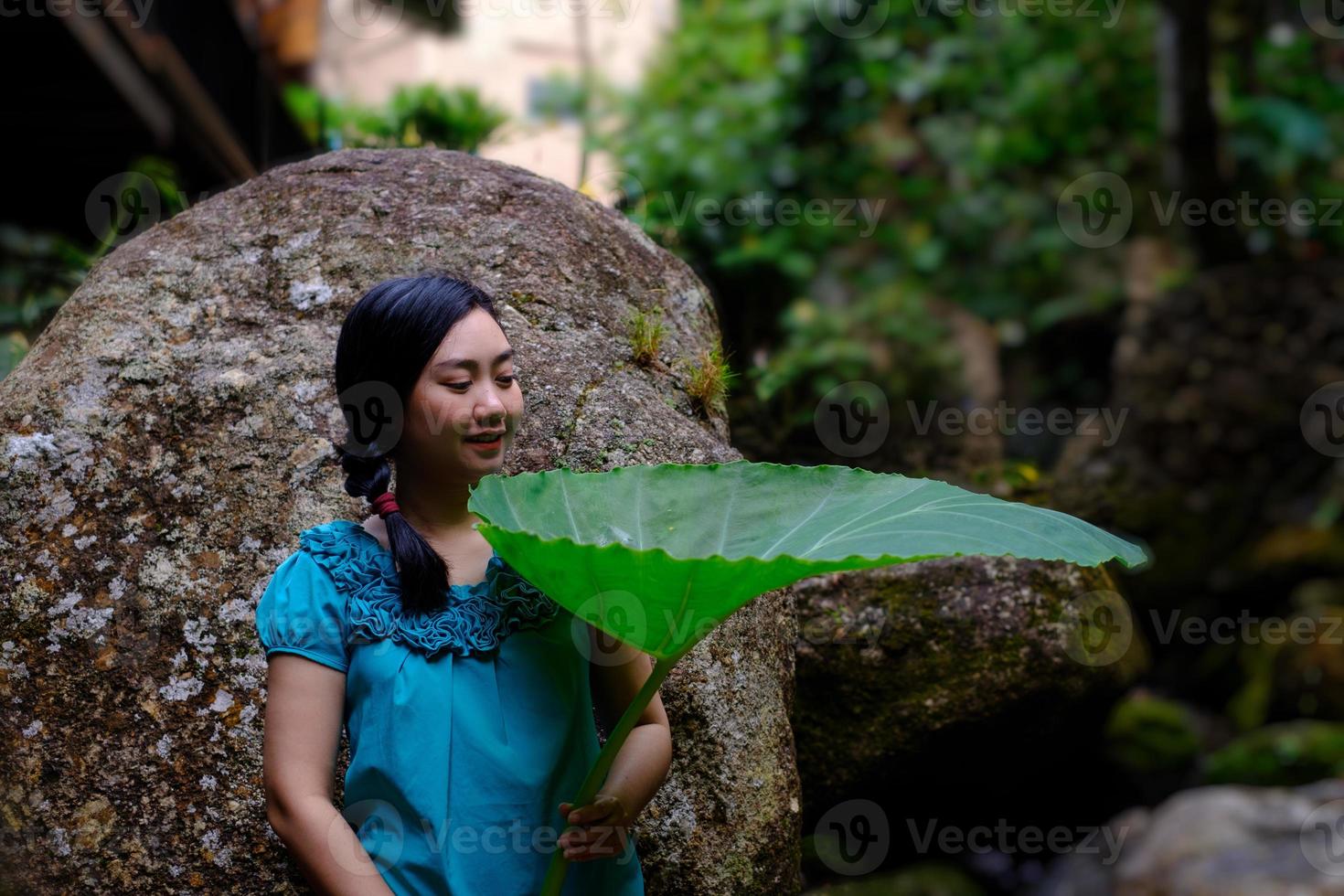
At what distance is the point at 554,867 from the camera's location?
1.63 metres

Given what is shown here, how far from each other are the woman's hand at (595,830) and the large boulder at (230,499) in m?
0.66

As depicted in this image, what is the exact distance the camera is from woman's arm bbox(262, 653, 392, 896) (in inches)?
62.1

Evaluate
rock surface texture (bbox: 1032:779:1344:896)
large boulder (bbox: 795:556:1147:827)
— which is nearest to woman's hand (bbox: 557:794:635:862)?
large boulder (bbox: 795:556:1147:827)

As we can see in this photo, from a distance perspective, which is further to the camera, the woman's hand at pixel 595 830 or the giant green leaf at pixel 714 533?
the woman's hand at pixel 595 830

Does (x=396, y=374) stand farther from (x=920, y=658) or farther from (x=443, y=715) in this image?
(x=920, y=658)

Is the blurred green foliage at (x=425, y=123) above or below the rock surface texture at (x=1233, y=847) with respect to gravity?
above

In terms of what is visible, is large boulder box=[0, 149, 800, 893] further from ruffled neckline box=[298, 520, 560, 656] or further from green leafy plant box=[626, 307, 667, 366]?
ruffled neckline box=[298, 520, 560, 656]

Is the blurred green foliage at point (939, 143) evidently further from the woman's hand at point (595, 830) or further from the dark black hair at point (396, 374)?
the woman's hand at point (595, 830)

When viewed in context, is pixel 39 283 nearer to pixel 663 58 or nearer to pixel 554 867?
pixel 554 867

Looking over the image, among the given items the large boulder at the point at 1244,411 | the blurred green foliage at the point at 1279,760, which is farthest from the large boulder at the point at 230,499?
the large boulder at the point at 1244,411

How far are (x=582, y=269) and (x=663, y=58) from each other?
25.3ft

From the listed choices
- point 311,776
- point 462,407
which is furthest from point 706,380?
point 311,776

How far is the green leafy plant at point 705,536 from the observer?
1.46 meters

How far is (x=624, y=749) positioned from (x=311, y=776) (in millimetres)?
438
